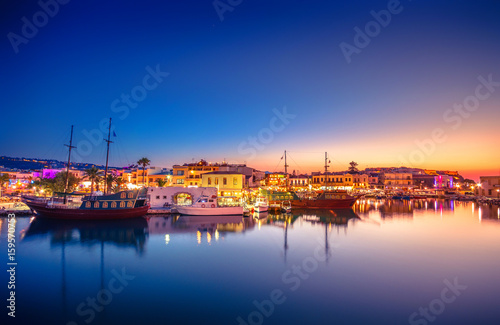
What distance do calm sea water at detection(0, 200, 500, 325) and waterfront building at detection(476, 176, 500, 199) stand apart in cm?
4843

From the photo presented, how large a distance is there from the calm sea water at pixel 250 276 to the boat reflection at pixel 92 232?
92mm

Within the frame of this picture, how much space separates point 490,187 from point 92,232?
3170 inches

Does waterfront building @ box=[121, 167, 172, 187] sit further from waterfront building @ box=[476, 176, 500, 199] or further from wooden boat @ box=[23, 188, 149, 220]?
waterfront building @ box=[476, 176, 500, 199]

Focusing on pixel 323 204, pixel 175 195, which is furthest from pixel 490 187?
pixel 175 195

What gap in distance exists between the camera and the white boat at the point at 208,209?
108 ft

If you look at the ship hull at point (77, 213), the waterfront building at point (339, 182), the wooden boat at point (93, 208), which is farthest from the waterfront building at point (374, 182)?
the ship hull at point (77, 213)

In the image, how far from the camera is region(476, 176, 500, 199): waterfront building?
6009cm

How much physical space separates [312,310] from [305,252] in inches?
331

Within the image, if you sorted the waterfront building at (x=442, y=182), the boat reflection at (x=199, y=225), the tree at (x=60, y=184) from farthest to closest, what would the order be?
the waterfront building at (x=442, y=182) < the tree at (x=60, y=184) < the boat reflection at (x=199, y=225)

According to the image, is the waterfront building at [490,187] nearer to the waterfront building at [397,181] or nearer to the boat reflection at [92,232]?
the waterfront building at [397,181]

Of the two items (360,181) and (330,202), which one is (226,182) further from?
(360,181)

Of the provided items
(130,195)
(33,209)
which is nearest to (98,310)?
(130,195)

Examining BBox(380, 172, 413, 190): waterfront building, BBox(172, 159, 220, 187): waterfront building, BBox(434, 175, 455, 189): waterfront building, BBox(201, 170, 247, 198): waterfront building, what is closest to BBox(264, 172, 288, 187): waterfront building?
BBox(172, 159, 220, 187): waterfront building

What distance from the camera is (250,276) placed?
14.0m
